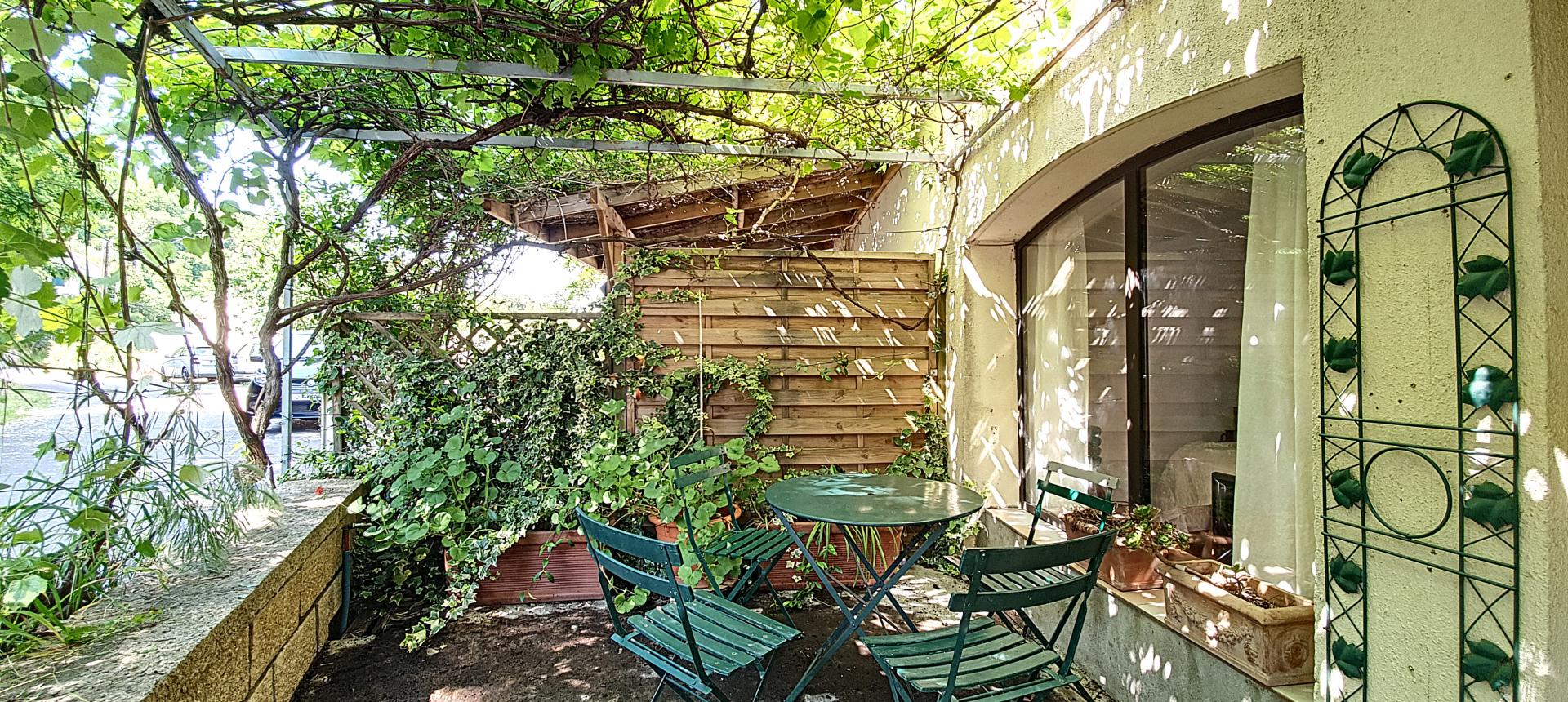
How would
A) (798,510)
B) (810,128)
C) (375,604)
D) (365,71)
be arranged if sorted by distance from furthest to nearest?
(810,128), (375,604), (365,71), (798,510)

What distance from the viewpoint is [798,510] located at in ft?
8.31

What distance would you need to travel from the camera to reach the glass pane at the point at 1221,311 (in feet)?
7.06

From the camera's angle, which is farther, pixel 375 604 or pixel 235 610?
pixel 375 604

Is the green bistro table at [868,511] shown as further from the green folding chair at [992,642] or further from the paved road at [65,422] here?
the paved road at [65,422]

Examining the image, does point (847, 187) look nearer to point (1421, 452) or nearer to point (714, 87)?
point (714, 87)

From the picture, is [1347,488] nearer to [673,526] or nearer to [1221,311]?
[1221,311]

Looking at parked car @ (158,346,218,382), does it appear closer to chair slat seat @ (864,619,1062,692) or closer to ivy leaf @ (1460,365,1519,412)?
chair slat seat @ (864,619,1062,692)

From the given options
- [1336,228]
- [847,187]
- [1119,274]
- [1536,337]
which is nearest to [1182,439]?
[1119,274]

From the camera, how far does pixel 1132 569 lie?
2605 millimetres

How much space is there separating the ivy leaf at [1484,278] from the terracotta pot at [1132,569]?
1514mm

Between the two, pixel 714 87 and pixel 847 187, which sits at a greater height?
pixel 847 187

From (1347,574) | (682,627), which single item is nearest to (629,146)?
(682,627)

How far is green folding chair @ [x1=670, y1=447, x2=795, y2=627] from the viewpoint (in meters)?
3.05

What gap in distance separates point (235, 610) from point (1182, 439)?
341cm
